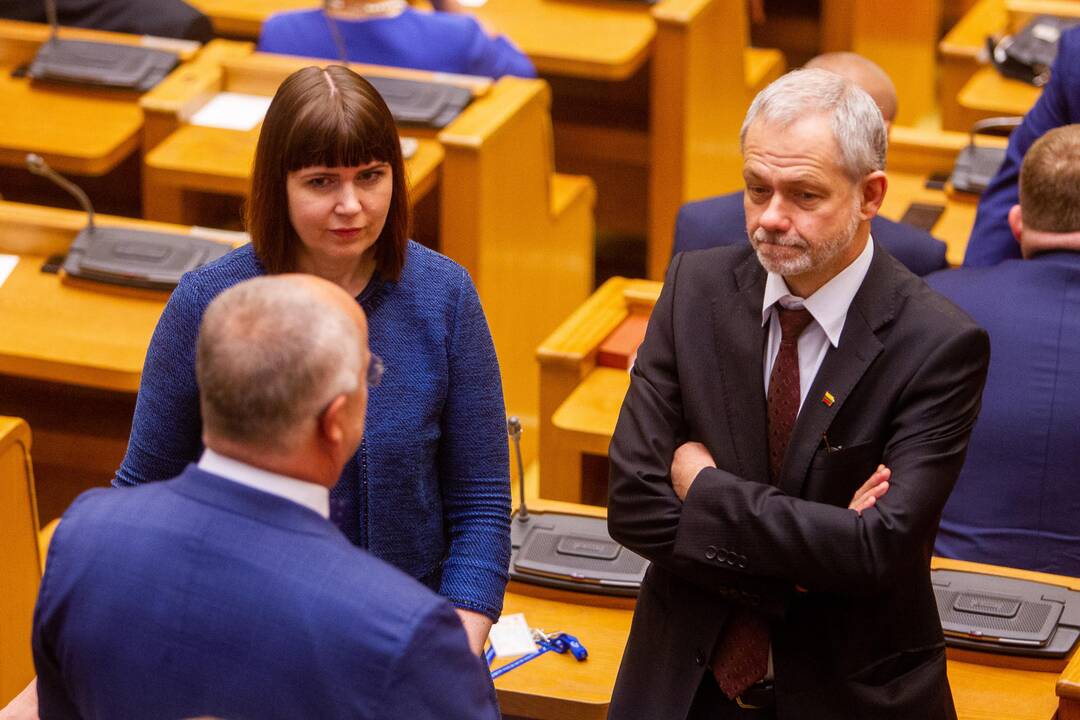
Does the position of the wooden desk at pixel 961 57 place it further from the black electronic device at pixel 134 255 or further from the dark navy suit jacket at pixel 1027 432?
the black electronic device at pixel 134 255

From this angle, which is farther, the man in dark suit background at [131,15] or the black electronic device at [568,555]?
the man in dark suit background at [131,15]

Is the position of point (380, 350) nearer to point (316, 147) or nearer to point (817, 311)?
point (316, 147)

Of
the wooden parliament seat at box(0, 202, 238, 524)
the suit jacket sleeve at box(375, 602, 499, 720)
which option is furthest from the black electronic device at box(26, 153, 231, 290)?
the suit jacket sleeve at box(375, 602, 499, 720)

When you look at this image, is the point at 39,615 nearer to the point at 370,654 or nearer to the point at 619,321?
the point at 370,654

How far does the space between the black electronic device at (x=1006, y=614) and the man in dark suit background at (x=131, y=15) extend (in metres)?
3.16

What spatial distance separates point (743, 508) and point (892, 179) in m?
2.52

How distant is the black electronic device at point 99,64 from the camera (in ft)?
14.3

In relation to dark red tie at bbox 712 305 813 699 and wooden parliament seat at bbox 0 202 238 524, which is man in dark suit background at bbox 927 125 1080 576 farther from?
wooden parliament seat at bbox 0 202 238 524

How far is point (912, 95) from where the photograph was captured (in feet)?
20.0

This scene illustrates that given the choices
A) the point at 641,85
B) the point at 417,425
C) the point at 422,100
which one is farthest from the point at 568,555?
the point at 641,85

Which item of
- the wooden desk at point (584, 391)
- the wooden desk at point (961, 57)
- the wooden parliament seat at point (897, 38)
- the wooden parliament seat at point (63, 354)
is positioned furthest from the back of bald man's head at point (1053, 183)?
the wooden parliament seat at point (897, 38)

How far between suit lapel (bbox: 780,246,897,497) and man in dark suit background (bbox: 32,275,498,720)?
571 mm

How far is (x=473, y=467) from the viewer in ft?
6.83

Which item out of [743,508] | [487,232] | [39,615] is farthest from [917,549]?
[487,232]
